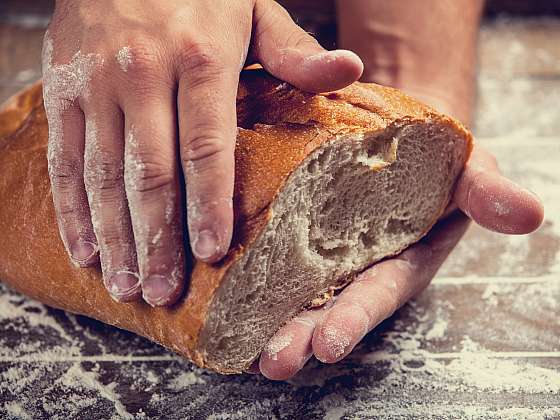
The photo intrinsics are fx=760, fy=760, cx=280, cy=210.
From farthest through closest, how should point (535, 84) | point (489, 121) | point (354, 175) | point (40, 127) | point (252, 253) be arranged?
point (535, 84), point (489, 121), point (40, 127), point (354, 175), point (252, 253)

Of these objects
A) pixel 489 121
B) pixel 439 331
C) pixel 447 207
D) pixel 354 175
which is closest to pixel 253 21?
pixel 354 175

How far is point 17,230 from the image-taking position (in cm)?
159

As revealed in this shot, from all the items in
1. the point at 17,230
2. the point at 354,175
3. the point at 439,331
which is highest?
the point at 354,175

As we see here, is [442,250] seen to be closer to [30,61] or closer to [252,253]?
[252,253]

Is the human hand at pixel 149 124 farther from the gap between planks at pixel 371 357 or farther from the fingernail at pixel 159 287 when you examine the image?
the gap between planks at pixel 371 357

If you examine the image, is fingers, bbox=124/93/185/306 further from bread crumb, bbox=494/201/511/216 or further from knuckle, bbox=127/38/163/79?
bread crumb, bbox=494/201/511/216

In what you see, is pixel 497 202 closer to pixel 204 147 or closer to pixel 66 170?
pixel 204 147

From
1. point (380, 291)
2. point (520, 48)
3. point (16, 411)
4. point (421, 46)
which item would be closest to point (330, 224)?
point (380, 291)

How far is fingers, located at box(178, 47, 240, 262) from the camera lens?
4.10ft

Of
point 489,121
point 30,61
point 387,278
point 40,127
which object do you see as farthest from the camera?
point 30,61

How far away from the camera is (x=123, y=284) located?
4.39 feet

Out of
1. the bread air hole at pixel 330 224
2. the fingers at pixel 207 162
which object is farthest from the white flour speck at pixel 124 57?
the bread air hole at pixel 330 224

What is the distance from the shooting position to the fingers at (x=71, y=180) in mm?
1363

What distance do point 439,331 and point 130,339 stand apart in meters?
0.67
